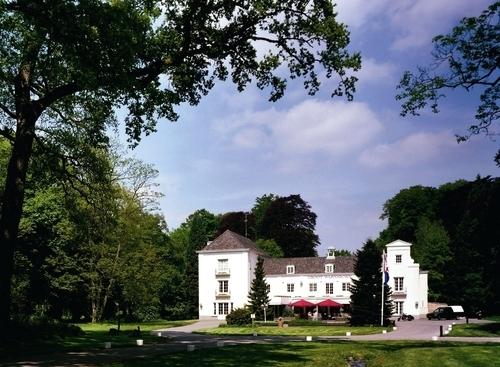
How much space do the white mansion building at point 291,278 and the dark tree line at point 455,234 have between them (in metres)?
4.82

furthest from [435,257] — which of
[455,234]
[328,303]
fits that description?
[328,303]

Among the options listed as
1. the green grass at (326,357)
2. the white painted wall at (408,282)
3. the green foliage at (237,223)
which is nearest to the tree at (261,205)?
the green foliage at (237,223)

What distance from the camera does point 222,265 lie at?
6981 cm

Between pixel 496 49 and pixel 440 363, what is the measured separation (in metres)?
12.4

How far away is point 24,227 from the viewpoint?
40.8 m

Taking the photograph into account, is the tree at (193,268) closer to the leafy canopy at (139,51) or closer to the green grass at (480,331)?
the green grass at (480,331)

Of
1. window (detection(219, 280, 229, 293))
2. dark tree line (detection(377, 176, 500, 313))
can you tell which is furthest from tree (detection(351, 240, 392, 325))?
window (detection(219, 280, 229, 293))

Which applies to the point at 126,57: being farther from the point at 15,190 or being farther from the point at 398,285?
the point at 398,285

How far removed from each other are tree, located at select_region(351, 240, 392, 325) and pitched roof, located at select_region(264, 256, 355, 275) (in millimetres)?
19892

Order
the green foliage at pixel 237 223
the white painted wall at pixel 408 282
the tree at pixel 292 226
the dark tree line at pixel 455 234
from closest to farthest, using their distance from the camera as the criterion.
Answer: the dark tree line at pixel 455 234 < the white painted wall at pixel 408 282 < the tree at pixel 292 226 < the green foliage at pixel 237 223

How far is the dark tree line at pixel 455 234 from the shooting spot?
3500 centimetres

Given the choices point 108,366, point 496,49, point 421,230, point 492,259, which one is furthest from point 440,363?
point 421,230

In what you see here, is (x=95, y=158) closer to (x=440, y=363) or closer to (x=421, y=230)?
(x=440, y=363)

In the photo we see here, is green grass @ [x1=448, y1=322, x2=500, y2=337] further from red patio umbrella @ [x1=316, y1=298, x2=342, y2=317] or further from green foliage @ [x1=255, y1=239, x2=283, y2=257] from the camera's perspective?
green foliage @ [x1=255, y1=239, x2=283, y2=257]
